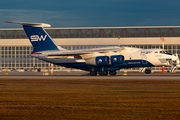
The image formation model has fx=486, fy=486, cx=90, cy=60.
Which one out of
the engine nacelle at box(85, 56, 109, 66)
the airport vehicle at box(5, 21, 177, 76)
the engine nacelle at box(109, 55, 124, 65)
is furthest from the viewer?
the engine nacelle at box(85, 56, 109, 66)

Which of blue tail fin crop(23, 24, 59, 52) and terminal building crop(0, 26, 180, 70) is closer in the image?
blue tail fin crop(23, 24, 59, 52)

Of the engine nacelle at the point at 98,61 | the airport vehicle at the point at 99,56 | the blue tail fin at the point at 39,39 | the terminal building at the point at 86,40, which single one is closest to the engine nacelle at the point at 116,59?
the airport vehicle at the point at 99,56

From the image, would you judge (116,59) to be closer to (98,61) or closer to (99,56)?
(98,61)

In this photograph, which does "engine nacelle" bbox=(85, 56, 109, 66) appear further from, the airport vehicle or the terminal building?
the terminal building

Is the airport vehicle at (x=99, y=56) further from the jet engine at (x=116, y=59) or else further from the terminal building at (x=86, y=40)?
the terminal building at (x=86, y=40)

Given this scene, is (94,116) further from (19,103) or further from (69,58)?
(69,58)

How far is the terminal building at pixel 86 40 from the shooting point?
9012 cm

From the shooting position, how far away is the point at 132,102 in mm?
26562

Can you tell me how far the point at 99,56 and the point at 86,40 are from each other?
28.6m

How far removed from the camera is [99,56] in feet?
210

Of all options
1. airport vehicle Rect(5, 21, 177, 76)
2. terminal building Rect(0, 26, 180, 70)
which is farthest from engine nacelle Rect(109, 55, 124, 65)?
terminal building Rect(0, 26, 180, 70)

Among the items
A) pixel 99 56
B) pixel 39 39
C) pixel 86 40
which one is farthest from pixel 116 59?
pixel 86 40

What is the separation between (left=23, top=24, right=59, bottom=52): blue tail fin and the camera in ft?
215

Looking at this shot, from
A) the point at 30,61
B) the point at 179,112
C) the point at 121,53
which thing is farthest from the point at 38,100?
the point at 30,61
